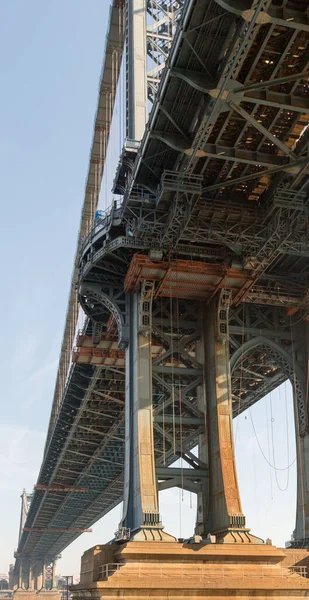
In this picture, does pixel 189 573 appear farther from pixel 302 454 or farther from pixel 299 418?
pixel 299 418

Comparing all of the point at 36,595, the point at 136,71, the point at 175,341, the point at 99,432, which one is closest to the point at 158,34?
the point at 136,71

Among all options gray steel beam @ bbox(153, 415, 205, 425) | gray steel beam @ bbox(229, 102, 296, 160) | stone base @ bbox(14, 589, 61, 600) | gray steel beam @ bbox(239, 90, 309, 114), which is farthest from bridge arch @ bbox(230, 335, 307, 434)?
stone base @ bbox(14, 589, 61, 600)

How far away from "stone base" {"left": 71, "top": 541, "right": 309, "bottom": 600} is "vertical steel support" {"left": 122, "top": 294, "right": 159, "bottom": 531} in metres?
1.61

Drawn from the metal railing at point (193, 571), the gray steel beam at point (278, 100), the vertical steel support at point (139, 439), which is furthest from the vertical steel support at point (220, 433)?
the gray steel beam at point (278, 100)

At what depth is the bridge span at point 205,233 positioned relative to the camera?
24.1 metres

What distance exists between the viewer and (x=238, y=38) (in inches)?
861

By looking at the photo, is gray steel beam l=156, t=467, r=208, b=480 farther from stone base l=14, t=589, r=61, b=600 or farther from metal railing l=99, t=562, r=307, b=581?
stone base l=14, t=589, r=61, b=600

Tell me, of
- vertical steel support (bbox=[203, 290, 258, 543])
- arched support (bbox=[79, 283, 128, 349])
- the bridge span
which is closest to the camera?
the bridge span

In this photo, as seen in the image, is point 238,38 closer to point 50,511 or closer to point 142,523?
point 142,523

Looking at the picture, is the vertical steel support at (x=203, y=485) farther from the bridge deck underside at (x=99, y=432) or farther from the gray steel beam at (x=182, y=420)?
the bridge deck underside at (x=99, y=432)

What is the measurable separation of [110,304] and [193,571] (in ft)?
45.8

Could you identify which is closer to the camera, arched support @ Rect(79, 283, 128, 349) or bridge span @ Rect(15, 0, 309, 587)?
bridge span @ Rect(15, 0, 309, 587)

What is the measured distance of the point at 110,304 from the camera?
116 ft

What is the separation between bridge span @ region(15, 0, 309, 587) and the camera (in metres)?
24.1
